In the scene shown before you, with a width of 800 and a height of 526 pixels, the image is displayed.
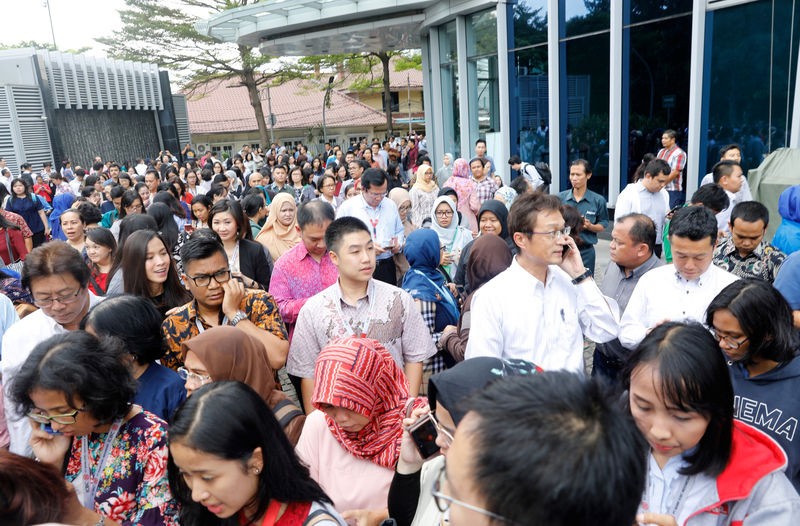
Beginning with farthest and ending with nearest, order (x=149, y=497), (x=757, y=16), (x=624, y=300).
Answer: (x=757, y=16) → (x=624, y=300) → (x=149, y=497)

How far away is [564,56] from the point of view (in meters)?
11.4

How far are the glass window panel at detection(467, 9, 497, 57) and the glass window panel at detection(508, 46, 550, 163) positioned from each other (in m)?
0.93

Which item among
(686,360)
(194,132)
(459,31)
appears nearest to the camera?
(686,360)

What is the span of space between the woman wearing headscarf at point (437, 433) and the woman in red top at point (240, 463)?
260 mm

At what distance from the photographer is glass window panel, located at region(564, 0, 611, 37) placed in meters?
10.3

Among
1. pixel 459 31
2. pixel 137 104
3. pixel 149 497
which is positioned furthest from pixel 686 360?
pixel 137 104

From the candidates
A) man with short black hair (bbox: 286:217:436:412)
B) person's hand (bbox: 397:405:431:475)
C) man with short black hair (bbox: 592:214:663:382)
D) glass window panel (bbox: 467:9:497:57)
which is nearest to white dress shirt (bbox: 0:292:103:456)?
man with short black hair (bbox: 286:217:436:412)

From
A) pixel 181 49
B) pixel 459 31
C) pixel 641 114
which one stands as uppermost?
pixel 181 49

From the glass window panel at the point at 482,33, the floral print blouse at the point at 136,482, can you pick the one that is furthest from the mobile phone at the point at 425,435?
the glass window panel at the point at 482,33

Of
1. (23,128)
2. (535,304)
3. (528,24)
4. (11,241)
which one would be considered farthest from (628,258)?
(23,128)

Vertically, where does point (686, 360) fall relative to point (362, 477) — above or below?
above

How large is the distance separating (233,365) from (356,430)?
0.67 m

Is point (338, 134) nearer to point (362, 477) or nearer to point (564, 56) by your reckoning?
point (564, 56)

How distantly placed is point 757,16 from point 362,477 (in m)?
9.21
